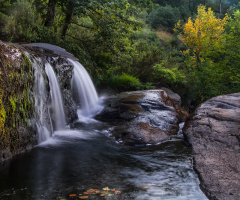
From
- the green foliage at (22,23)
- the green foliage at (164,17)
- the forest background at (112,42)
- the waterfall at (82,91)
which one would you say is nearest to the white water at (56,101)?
the waterfall at (82,91)

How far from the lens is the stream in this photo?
3.57m

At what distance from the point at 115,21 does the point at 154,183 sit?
27.9 ft

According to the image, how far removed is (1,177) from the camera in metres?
3.94

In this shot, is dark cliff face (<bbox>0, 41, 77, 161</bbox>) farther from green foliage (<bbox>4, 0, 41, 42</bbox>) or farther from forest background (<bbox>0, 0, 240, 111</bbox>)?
forest background (<bbox>0, 0, 240, 111</bbox>)

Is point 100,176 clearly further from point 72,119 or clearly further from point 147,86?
point 147,86

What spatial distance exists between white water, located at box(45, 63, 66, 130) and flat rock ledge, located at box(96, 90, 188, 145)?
5.06 ft

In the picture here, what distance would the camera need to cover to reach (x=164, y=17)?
31906 mm

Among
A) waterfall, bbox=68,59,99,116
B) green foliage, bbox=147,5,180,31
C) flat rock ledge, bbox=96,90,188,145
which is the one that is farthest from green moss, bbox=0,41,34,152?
green foliage, bbox=147,5,180,31

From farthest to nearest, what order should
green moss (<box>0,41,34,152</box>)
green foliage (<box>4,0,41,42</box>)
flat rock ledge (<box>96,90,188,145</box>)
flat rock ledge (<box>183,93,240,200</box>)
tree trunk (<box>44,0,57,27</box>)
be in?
tree trunk (<box>44,0,57,27</box>)
green foliage (<box>4,0,41,42</box>)
flat rock ledge (<box>96,90,188,145</box>)
green moss (<box>0,41,34,152</box>)
flat rock ledge (<box>183,93,240,200</box>)

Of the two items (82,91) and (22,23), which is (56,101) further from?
(22,23)

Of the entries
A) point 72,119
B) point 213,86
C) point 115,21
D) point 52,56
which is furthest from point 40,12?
point 213,86

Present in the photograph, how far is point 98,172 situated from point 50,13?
8.48 metres

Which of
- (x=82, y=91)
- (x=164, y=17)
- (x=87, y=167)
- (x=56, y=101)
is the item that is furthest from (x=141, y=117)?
(x=164, y=17)

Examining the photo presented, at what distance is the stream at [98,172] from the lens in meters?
3.57
